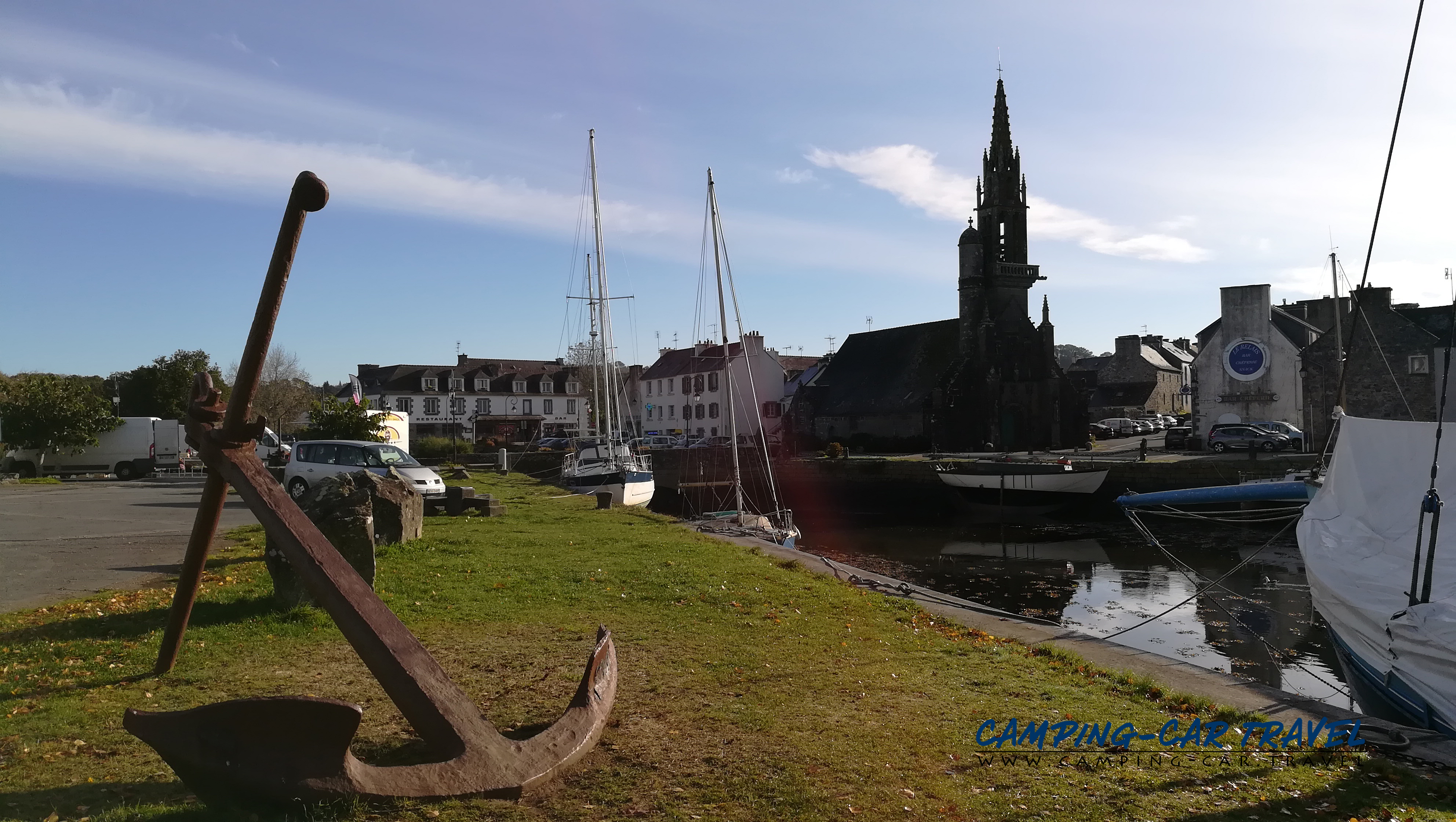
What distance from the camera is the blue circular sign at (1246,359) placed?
160 ft

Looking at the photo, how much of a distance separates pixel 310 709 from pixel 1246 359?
54479 mm

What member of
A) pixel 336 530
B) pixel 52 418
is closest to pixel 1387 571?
pixel 336 530

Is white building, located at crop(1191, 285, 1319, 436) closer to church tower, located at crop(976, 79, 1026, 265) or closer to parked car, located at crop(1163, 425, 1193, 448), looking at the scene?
parked car, located at crop(1163, 425, 1193, 448)

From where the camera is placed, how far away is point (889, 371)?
67.2 meters

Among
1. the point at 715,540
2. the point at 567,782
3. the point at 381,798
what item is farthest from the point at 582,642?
the point at 715,540

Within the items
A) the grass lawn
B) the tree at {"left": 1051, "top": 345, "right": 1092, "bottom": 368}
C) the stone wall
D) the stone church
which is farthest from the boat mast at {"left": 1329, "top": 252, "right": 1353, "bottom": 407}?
the tree at {"left": 1051, "top": 345, "right": 1092, "bottom": 368}

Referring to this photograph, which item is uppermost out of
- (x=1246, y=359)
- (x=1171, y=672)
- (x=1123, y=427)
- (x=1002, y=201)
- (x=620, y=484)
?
(x=1002, y=201)

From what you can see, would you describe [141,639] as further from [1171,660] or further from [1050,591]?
[1050,591]

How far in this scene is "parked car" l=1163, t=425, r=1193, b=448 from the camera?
166 ft

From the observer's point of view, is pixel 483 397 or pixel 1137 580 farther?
pixel 483 397

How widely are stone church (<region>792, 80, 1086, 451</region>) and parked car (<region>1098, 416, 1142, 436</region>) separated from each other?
14560 millimetres

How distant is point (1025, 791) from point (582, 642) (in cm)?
448

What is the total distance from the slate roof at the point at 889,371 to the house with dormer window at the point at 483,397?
24036 mm

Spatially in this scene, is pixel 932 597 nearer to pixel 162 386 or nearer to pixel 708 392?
pixel 162 386
